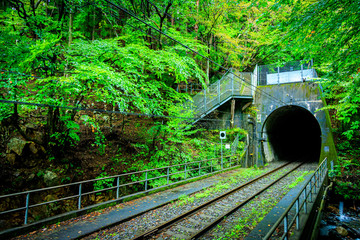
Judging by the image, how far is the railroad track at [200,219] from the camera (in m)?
5.18

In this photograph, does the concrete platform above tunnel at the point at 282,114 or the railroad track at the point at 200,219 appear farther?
the concrete platform above tunnel at the point at 282,114

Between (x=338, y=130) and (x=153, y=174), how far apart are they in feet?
47.2

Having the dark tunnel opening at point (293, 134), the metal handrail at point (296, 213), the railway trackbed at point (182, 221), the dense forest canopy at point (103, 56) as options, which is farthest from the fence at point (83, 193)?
the dark tunnel opening at point (293, 134)

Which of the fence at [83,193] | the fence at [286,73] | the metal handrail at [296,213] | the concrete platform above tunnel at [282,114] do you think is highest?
the fence at [286,73]

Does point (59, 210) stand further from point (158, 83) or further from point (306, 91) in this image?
point (306, 91)

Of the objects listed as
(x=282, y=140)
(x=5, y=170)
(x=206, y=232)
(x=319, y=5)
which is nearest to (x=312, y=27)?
(x=319, y=5)

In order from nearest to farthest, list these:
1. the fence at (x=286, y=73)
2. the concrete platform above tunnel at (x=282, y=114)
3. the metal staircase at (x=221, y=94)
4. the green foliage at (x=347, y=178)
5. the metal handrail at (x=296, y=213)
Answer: the metal handrail at (x=296, y=213)
the green foliage at (x=347, y=178)
the concrete platform above tunnel at (x=282, y=114)
the fence at (x=286, y=73)
the metal staircase at (x=221, y=94)

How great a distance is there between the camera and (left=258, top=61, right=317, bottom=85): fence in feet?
50.9

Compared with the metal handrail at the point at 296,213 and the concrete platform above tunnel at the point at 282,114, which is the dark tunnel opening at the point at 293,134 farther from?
the metal handrail at the point at 296,213

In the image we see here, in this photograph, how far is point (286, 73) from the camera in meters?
16.4

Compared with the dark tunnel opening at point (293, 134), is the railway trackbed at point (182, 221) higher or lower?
lower

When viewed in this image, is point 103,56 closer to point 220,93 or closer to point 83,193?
point 83,193

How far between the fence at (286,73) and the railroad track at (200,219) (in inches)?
453

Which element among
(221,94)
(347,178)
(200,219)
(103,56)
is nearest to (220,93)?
(221,94)
